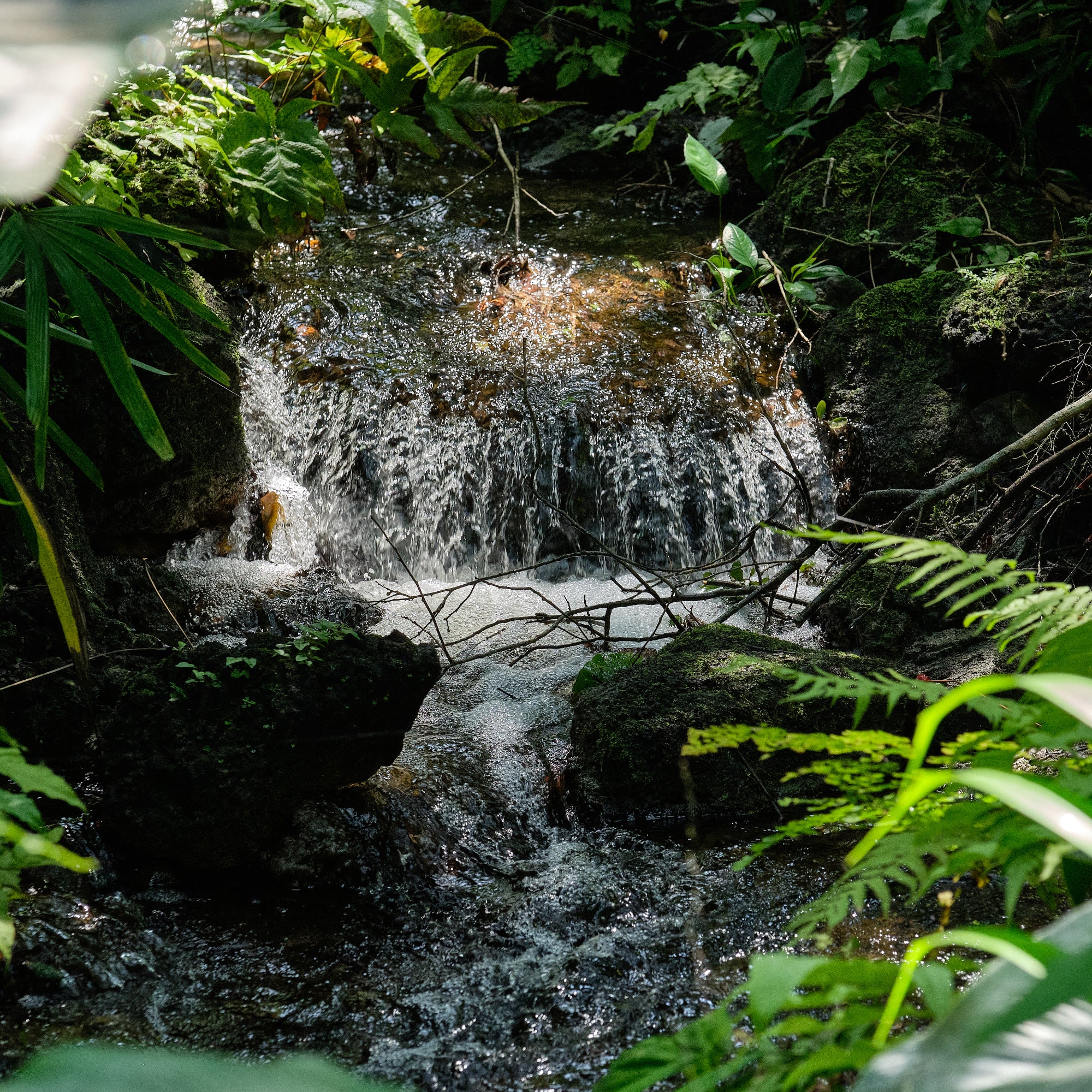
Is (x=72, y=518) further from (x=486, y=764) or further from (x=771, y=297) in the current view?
(x=771, y=297)

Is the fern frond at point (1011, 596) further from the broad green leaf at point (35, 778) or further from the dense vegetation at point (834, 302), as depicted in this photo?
the broad green leaf at point (35, 778)

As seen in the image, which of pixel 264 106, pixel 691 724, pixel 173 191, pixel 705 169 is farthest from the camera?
pixel 705 169

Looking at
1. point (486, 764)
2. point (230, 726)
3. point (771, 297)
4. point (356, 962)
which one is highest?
point (771, 297)

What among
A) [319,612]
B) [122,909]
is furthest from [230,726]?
[319,612]

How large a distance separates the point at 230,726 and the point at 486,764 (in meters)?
0.95

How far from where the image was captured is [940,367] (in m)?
5.04

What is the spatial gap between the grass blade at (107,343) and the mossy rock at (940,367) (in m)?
3.64

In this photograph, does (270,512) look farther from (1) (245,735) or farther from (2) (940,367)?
(2) (940,367)

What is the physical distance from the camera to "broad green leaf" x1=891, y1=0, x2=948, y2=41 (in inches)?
201

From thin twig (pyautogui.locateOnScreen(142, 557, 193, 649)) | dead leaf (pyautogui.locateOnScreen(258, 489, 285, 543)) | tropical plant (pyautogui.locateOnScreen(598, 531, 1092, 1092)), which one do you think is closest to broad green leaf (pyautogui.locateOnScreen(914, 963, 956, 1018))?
tropical plant (pyautogui.locateOnScreen(598, 531, 1092, 1092))

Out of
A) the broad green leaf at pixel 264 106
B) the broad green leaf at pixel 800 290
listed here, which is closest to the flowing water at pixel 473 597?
the broad green leaf at pixel 800 290

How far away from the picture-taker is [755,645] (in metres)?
3.26

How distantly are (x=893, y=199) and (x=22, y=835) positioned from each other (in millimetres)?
6278

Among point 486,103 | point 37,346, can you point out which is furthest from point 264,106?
point 37,346
